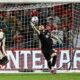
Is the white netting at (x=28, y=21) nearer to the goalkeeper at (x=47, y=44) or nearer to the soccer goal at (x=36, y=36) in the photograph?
the soccer goal at (x=36, y=36)

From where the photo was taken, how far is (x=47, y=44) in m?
14.0

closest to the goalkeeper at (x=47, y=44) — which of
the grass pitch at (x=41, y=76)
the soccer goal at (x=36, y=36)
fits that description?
the soccer goal at (x=36, y=36)

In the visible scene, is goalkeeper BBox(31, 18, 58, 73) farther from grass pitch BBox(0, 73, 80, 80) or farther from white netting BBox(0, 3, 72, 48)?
grass pitch BBox(0, 73, 80, 80)

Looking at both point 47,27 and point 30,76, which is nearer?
point 30,76

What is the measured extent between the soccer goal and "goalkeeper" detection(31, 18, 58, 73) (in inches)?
4.3

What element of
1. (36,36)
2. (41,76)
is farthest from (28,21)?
(41,76)

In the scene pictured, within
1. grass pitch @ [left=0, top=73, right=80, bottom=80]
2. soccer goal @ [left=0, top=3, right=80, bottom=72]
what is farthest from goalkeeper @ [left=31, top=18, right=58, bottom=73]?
grass pitch @ [left=0, top=73, right=80, bottom=80]

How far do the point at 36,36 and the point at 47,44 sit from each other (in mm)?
413

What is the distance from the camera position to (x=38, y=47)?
549 inches

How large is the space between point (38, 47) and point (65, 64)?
37.6 inches

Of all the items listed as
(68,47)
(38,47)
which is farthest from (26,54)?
(68,47)

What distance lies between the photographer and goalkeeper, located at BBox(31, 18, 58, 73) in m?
13.9

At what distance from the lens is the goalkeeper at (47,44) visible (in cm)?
1393

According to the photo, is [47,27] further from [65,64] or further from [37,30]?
[65,64]
